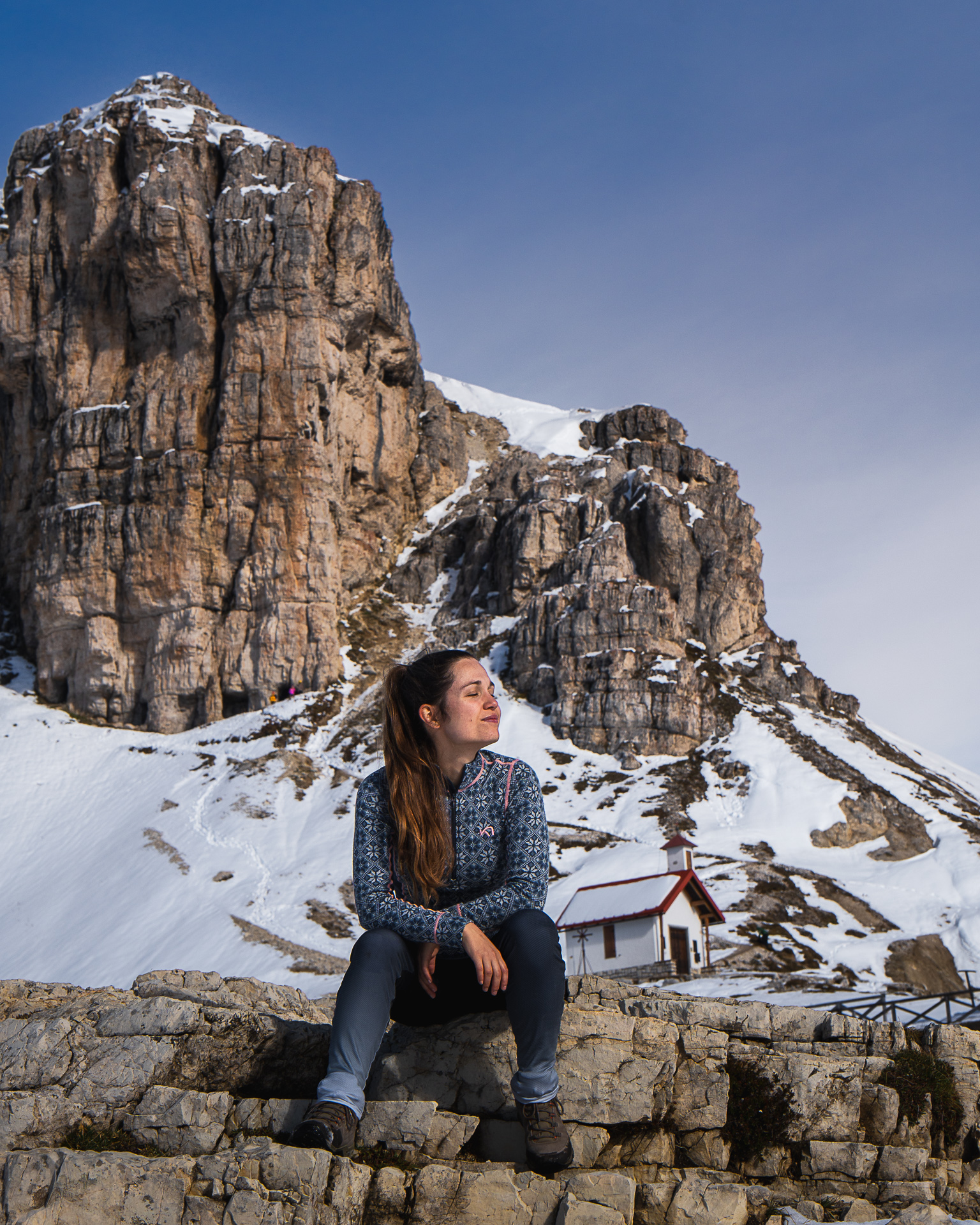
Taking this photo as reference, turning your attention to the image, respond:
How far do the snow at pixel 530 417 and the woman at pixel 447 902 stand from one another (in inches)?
4041

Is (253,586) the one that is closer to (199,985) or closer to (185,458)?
(185,458)

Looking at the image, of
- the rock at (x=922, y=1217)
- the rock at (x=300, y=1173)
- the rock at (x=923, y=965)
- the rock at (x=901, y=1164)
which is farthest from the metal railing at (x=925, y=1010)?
the rock at (x=923, y=965)

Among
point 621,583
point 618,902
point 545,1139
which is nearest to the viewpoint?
point 545,1139

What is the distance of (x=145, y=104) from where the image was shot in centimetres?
9044

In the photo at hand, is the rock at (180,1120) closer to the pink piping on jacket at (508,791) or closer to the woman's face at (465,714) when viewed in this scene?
the pink piping on jacket at (508,791)

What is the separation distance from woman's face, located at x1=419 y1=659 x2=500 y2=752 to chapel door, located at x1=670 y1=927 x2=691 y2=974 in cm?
3161

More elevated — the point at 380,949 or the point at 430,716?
the point at 430,716

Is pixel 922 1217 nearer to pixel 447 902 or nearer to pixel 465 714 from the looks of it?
pixel 447 902

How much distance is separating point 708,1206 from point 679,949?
32.3 meters

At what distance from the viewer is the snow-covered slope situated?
41.9m

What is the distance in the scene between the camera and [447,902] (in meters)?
5.29

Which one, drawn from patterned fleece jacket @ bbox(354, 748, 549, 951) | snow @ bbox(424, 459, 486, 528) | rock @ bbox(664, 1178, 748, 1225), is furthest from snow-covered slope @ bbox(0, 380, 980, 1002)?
snow @ bbox(424, 459, 486, 528)

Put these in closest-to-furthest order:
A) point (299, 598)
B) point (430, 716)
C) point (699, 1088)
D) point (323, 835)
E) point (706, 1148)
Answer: point (706, 1148) < point (699, 1088) < point (430, 716) < point (323, 835) < point (299, 598)

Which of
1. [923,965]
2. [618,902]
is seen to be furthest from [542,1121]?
[923,965]
